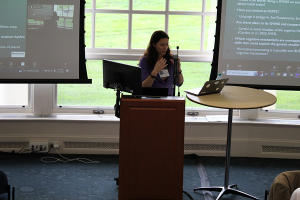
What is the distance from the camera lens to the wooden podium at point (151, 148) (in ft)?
8.08

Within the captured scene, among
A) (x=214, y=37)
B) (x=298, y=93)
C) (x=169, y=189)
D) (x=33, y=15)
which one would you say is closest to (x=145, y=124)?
(x=169, y=189)

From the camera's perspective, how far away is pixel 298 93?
13.9ft

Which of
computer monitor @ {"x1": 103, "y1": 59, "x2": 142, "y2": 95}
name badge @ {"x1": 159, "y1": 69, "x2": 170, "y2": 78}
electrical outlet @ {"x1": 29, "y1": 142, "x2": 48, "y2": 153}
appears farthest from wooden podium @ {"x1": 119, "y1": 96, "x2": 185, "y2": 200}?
electrical outlet @ {"x1": 29, "y1": 142, "x2": 48, "y2": 153}

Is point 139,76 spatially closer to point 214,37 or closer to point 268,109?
point 214,37

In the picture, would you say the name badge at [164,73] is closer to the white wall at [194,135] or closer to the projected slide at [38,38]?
the white wall at [194,135]

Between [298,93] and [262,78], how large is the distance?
0.70 m

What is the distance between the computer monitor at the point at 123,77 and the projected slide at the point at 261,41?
1.52 m

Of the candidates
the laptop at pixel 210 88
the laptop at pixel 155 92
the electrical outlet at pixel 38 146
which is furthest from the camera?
the electrical outlet at pixel 38 146

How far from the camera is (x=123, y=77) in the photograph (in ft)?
8.82

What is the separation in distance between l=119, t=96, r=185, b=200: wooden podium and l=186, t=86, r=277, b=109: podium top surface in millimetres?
311

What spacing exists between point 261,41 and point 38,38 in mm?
2436

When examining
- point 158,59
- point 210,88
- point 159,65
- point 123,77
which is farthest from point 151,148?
point 158,59

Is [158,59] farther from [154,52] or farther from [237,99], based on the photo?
[237,99]

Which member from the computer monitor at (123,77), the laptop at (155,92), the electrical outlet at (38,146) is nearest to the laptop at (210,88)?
the laptop at (155,92)
